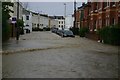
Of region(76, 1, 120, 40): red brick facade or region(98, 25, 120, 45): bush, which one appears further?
region(76, 1, 120, 40): red brick facade

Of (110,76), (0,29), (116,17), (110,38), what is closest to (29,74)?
(110,76)

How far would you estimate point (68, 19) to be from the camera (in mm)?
142750

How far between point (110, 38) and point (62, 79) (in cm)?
2530

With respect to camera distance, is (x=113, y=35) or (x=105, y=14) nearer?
(x=113, y=35)

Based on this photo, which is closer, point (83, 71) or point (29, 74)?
point (29, 74)

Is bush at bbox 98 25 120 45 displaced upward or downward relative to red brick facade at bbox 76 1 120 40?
downward

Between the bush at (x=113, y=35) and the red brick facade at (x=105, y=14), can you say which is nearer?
the bush at (x=113, y=35)

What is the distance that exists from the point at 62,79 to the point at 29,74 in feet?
5.43

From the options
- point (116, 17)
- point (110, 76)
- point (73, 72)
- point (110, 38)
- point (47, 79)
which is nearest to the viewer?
point (47, 79)

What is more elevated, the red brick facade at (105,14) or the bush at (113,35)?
the red brick facade at (105,14)

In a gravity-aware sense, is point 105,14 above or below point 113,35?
above

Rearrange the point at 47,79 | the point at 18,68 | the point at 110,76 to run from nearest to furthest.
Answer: the point at 47,79, the point at 110,76, the point at 18,68

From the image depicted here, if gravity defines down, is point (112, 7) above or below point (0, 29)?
above

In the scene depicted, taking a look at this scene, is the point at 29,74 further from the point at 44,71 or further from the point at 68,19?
the point at 68,19
